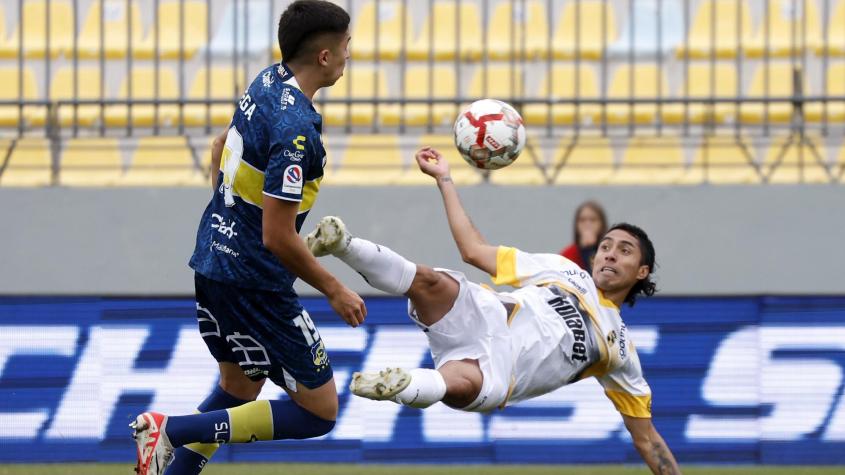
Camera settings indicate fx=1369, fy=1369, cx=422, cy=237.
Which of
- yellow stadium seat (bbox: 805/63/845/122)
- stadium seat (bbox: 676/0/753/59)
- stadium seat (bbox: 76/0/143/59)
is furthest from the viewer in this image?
stadium seat (bbox: 76/0/143/59)

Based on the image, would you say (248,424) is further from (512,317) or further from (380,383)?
(512,317)

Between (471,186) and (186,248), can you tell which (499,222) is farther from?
(186,248)

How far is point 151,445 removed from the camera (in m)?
5.59

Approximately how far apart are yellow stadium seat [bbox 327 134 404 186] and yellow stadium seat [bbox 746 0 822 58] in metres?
3.16

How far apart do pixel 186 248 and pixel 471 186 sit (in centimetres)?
209

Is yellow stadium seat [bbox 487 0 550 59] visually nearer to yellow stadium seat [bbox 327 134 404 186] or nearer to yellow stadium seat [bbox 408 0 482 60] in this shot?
yellow stadium seat [bbox 408 0 482 60]

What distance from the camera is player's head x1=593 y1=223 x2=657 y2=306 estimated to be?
Result: 656cm

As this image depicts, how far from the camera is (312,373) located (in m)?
5.70

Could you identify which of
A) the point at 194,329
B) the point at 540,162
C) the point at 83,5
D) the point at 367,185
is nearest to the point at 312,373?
the point at 194,329

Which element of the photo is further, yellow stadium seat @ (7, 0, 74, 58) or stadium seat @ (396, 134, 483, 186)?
yellow stadium seat @ (7, 0, 74, 58)

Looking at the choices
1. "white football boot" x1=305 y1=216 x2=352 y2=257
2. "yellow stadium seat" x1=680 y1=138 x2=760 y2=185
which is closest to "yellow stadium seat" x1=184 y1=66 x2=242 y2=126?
"yellow stadium seat" x1=680 y1=138 x2=760 y2=185

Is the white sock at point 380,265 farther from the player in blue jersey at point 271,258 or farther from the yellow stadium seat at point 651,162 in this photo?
the yellow stadium seat at point 651,162

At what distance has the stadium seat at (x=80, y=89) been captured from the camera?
11.4 metres

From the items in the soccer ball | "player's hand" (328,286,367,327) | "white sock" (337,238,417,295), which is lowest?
"player's hand" (328,286,367,327)
